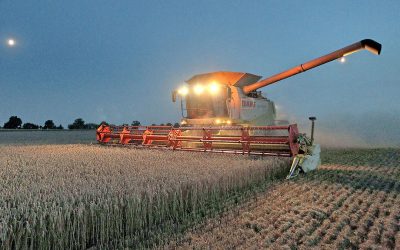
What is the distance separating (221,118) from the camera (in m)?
9.70

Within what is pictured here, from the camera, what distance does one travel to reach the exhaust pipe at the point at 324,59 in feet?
25.4

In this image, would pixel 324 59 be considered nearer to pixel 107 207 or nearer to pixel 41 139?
Result: pixel 107 207

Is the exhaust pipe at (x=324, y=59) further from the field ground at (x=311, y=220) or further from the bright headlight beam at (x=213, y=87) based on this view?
the field ground at (x=311, y=220)

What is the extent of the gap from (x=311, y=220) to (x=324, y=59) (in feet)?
22.5

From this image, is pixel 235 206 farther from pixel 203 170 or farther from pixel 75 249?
pixel 75 249

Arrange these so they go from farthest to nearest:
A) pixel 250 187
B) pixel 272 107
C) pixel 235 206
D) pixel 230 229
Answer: pixel 272 107 < pixel 250 187 < pixel 235 206 < pixel 230 229

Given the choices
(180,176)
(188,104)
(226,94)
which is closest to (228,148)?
(226,94)

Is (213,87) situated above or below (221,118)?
above

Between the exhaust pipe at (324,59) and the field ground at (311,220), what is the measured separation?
4274mm

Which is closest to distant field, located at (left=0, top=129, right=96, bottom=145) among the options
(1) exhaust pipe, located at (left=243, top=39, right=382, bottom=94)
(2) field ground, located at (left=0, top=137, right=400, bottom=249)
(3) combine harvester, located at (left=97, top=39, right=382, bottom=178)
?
(3) combine harvester, located at (left=97, top=39, right=382, bottom=178)

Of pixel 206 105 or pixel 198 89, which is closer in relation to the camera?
pixel 206 105

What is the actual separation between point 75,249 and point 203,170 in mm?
2243

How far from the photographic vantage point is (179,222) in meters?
3.11

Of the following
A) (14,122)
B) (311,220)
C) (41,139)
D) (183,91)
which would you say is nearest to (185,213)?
(311,220)
